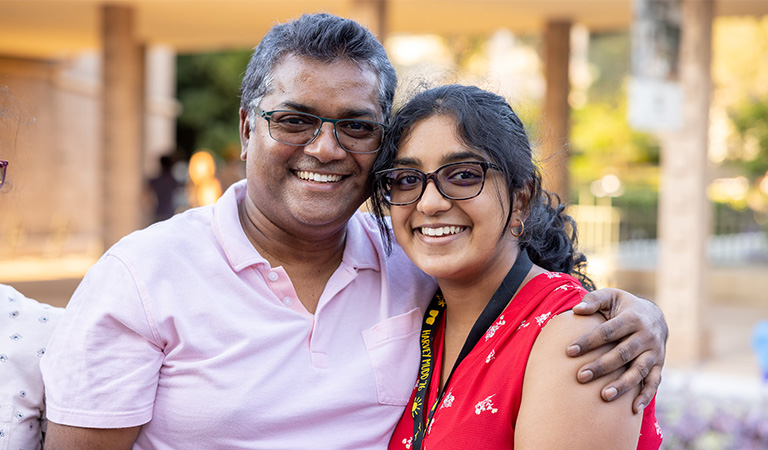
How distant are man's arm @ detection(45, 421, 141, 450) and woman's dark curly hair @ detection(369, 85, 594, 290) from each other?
88cm

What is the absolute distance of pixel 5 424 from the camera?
1.99m

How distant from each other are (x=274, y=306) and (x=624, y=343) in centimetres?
86

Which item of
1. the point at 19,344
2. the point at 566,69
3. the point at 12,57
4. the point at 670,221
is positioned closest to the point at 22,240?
the point at 12,57

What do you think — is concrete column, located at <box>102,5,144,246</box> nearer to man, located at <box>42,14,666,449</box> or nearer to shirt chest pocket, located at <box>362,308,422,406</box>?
man, located at <box>42,14,666,449</box>

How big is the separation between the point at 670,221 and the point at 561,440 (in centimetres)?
640

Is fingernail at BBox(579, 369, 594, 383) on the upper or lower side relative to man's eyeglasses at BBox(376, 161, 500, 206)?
lower

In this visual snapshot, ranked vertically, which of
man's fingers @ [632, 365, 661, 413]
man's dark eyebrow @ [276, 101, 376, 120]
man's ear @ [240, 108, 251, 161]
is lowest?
man's fingers @ [632, 365, 661, 413]

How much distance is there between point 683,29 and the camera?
7.57 metres

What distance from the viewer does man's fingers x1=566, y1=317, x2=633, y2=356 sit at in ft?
5.85

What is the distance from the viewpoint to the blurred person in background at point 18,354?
1999mm

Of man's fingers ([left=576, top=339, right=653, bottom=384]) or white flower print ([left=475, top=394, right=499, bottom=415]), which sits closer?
man's fingers ([left=576, top=339, right=653, bottom=384])

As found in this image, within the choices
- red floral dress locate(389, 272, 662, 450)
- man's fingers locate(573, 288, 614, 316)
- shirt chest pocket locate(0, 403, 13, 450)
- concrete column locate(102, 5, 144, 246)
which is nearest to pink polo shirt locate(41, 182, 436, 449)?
shirt chest pocket locate(0, 403, 13, 450)

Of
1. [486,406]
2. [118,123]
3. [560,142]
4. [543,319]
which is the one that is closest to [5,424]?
[486,406]

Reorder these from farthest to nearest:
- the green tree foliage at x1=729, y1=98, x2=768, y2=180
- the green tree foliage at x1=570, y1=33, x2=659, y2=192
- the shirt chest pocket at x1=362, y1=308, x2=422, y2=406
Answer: the green tree foliage at x1=570, y1=33, x2=659, y2=192, the green tree foliage at x1=729, y1=98, x2=768, y2=180, the shirt chest pocket at x1=362, y1=308, x2=422, y2=406
